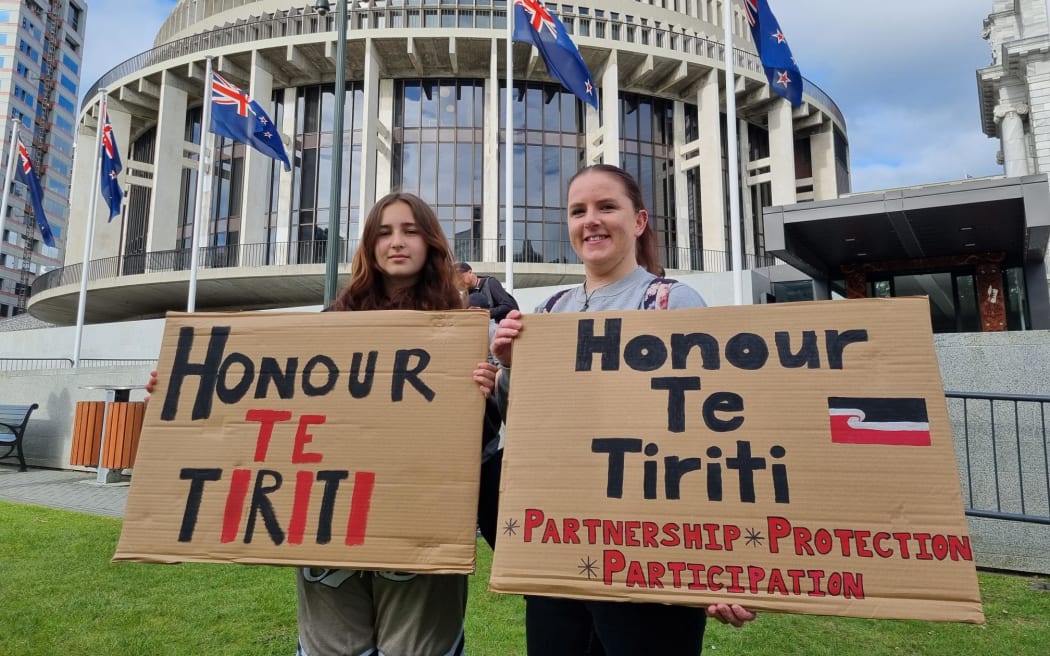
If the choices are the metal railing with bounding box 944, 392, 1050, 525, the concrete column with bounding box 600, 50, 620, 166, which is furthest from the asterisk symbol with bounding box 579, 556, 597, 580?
the concrete column with bounding box 600, 50, 620, 166

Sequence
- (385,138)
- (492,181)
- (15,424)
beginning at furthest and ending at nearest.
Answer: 1. (385,138)
2. (492,181)
3. (15,424)

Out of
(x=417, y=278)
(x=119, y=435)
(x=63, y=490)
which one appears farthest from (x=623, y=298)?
(x=63, y=490)

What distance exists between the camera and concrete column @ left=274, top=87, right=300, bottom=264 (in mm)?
25719

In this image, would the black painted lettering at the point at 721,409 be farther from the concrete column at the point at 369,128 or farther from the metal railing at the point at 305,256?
the concrete column at the point at 369,128

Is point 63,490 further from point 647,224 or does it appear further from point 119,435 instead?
point 647,224

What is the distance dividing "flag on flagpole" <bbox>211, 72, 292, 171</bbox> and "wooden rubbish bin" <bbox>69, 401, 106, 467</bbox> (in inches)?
295

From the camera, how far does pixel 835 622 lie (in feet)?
11.8

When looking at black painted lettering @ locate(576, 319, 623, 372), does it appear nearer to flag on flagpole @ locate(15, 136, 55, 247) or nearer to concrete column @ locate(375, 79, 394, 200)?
flag on flagpole @ locate(15, 136, 55, 247)

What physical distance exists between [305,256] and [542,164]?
10909mm

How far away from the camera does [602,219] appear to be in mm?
1863

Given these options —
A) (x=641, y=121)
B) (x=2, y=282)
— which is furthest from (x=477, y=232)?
(x=2, y=282)

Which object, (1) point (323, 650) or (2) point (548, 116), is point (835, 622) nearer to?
(1) point (323, 650)

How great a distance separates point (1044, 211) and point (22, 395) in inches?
724

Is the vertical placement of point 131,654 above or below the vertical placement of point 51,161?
below
